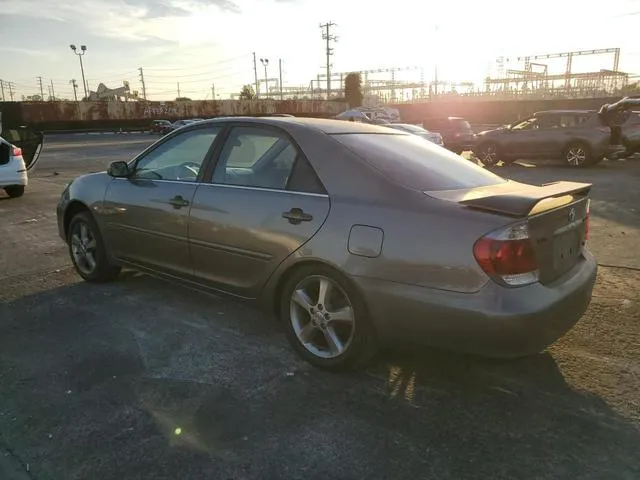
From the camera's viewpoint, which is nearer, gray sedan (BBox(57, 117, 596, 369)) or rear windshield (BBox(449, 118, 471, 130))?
gray sedan (BBox(57, 117, 596, 369))

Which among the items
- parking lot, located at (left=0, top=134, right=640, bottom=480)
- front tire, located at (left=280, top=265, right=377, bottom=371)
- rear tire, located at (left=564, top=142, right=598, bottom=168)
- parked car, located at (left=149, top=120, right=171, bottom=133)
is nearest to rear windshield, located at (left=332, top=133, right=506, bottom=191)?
front tire, located at (left=280, top=265, right=377, bottom=371)

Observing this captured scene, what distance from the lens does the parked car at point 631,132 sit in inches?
625

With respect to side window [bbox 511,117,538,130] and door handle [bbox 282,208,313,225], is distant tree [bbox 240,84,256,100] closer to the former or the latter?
side window [bbox 511,117,538,130]

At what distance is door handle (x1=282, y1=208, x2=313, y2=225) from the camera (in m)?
3.20

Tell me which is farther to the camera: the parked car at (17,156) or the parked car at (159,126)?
the parked car at (159,126)

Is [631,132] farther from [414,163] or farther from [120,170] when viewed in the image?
[120,170]

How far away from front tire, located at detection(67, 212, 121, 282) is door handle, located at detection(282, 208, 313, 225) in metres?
2.28

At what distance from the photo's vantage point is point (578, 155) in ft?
49.4

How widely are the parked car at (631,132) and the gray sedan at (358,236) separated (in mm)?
14745

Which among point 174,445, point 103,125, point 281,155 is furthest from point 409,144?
point 103,125

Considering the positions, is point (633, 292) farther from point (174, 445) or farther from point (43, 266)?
point (43, 266)

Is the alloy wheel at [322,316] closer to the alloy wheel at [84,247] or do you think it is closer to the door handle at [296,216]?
the door handle at [296,216]

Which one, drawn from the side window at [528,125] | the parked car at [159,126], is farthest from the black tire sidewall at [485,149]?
the parked car at [159,126]

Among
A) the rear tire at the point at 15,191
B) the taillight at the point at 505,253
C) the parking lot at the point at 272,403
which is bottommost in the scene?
the parking lot at the point at 272,403
